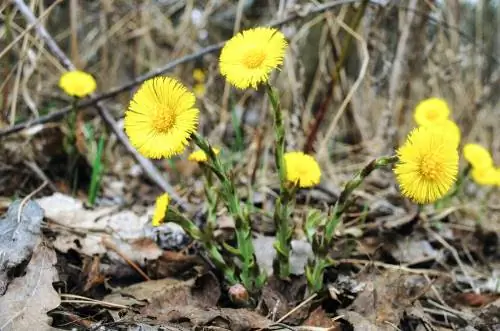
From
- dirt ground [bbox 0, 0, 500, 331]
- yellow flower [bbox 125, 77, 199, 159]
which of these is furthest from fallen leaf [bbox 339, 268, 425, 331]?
yellow flower [bbox 125, 77, 199, 159]

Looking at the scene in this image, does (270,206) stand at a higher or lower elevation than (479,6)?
lower

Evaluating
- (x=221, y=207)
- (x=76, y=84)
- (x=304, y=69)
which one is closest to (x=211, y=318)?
(x=221, y=207)

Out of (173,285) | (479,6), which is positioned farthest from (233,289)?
(479,6)

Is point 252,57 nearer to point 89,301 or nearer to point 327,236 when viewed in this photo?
point 327,236

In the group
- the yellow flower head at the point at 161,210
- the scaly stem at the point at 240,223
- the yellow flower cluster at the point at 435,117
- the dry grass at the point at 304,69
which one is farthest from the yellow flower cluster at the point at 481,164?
the yellow flower head at the point at 161,210

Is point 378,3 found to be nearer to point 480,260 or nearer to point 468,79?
point 480,260
